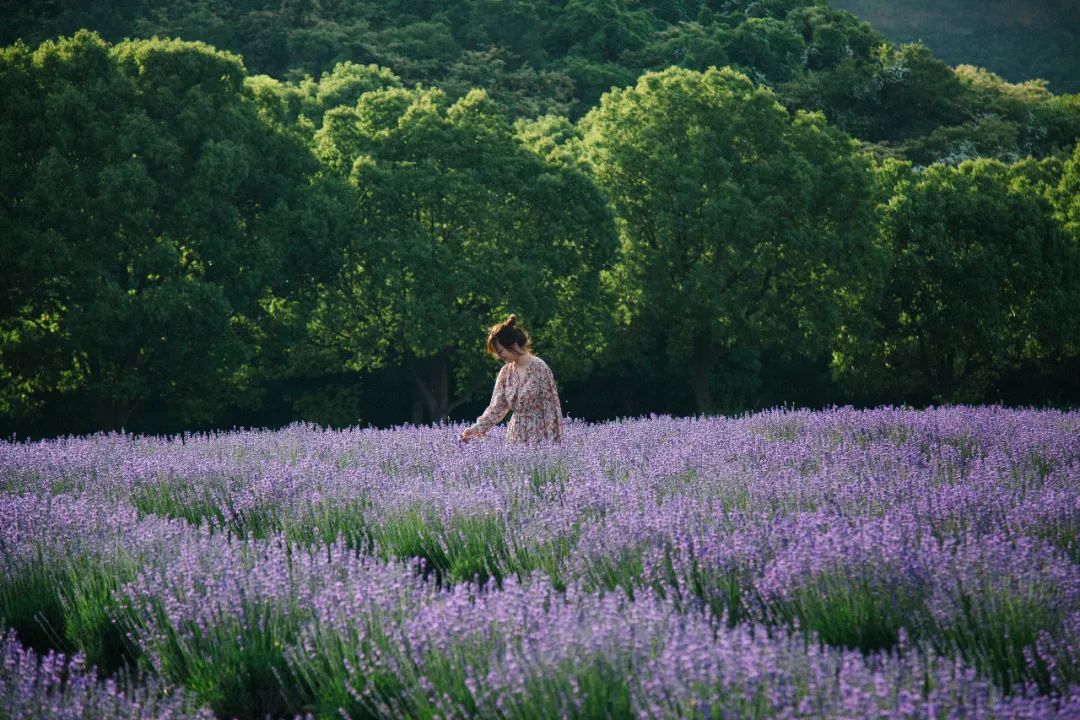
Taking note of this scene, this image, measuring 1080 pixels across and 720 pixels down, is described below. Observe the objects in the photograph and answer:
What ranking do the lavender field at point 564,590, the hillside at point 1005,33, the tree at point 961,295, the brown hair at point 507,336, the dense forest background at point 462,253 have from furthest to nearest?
the hillside at point 1005,33
the tree at point 961,295
the dense forest background at point 462,253
the brown hair at point 507,336
the lavender field at point 564,590

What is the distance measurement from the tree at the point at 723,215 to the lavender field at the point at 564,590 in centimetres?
1750

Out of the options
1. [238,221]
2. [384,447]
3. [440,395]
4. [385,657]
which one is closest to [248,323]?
[238,221]

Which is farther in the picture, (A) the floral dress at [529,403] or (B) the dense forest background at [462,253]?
(B) the dense forest background at [462,253]

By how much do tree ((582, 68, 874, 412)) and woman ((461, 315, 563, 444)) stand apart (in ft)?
53.8

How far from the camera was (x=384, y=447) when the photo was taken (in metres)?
8.55

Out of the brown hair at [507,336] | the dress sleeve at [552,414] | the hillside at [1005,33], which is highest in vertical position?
the hillside at [1005,33]

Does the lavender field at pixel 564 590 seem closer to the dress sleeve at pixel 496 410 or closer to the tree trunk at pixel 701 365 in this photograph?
the dress sleeve at pixel 496 410

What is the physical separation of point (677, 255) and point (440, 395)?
6.41 metres

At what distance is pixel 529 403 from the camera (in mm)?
8062

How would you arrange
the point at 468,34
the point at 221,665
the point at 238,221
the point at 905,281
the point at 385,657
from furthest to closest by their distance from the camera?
the point at 468,34, the point at 905,281, the point at 238,221, the point at 221,665, the point at 385,657

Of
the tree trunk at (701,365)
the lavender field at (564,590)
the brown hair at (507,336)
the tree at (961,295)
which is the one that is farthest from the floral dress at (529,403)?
the tree at (961,295)

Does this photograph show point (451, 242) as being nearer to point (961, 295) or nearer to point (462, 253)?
point (462, 253)

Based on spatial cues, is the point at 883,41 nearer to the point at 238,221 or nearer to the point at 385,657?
the point at 238,221

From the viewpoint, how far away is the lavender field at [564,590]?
304 cm
